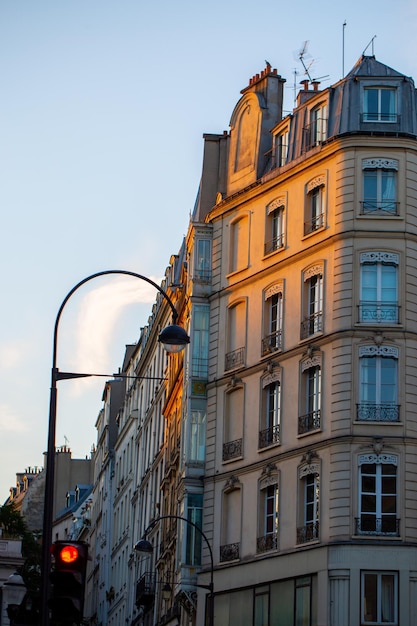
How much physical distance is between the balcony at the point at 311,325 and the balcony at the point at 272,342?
1369 mm

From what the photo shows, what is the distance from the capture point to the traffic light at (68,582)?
1808 centimetres

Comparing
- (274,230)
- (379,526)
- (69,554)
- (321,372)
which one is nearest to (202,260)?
(274,230)

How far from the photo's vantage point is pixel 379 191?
42.5m

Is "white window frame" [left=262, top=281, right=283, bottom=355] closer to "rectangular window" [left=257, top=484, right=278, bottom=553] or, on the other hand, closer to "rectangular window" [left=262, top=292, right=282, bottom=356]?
"rectangular window" [left=262, top=292, right=282, bottom=356]

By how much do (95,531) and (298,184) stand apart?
6027 cm

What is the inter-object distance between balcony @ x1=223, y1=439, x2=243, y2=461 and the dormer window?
11151mm

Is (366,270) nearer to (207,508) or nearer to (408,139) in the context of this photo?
(408,139)

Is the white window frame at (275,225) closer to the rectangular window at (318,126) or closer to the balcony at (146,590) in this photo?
the rectangular window at (318,126)

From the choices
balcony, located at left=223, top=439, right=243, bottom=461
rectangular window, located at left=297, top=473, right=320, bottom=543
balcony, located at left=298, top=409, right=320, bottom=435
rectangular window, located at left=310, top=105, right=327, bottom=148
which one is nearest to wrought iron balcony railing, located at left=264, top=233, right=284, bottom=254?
rectangular window, located at left=310, top=105, right=327, bottom=148

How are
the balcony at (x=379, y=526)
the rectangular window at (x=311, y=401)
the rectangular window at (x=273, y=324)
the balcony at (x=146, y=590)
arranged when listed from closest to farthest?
the balcony at (x=379, y=526) → the rectangular window at (x=311, y=401) → the rectangular window at (x=273, y=324) → the balcony at (x=146, y=590)

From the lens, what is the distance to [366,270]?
41.8 m

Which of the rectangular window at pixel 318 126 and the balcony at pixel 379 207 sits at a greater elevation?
the rectangular window at pixel 318 126

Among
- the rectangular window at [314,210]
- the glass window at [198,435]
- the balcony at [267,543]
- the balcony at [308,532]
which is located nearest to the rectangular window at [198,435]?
the glass window at [198,435]

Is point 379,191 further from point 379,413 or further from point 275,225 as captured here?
point 379,413
